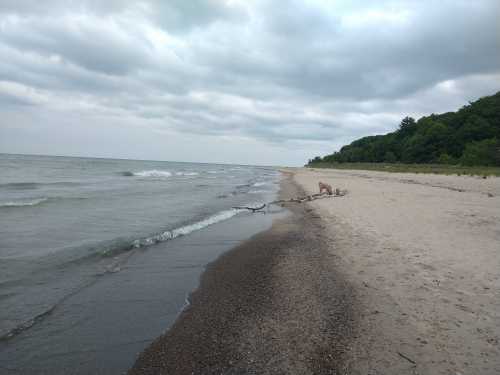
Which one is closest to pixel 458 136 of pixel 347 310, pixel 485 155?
pixel 485 155

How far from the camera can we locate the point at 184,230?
342 inches

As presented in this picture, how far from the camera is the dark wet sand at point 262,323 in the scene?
2.74 m

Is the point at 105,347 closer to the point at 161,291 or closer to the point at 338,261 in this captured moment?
the point at 161,291

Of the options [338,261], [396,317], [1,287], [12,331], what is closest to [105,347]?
[12,331]

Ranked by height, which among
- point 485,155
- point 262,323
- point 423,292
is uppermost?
point 485,155

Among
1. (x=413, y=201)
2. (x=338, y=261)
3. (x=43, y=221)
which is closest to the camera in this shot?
(x=338, y=261)

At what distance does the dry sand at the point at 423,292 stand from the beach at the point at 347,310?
14mm

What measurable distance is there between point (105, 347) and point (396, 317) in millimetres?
3578

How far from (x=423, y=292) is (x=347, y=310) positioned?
51.2 inches

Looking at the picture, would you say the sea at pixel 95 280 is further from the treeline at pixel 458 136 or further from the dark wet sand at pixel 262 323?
the treeline at pixel 458 136

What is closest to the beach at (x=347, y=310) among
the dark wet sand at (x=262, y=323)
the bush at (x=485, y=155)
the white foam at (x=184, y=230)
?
the dark wet sand at (x=262, y=323)

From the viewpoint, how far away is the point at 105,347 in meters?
3.10

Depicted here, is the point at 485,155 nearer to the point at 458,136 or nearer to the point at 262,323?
the point at 458,136

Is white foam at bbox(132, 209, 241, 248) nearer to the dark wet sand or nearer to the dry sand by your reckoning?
the dark wet sand
